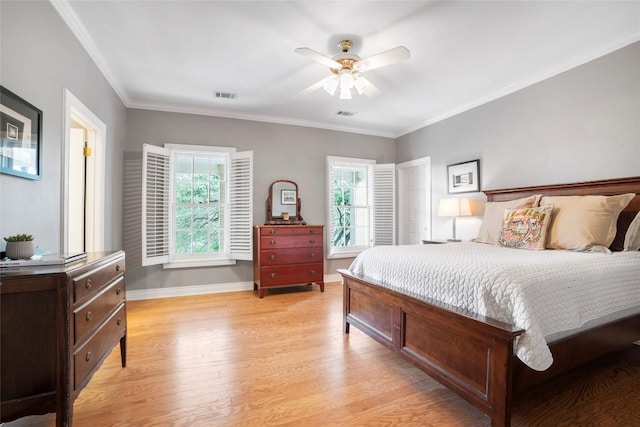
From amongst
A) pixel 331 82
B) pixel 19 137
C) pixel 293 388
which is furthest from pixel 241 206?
pixel 293 388

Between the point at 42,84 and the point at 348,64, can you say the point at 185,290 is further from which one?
the point at 348,64

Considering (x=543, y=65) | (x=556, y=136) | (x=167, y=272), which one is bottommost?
(x=167, y=272)

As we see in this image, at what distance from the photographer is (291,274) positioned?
168 inches

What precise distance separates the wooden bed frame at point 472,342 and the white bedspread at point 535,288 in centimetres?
7

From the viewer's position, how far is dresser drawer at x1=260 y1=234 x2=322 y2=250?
415 centimetres

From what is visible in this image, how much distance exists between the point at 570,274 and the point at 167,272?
14.2 feet

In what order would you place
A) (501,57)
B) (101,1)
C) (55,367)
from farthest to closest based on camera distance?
(501,57) → (101,1) → (55,367)

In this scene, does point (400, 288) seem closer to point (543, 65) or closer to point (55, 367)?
point (55, 367)

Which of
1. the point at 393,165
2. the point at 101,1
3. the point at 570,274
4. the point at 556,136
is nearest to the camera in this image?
the point at 570,274

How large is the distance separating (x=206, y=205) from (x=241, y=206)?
19.8 inches

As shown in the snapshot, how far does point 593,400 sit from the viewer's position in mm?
1764

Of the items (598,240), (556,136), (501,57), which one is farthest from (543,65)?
(598,240)

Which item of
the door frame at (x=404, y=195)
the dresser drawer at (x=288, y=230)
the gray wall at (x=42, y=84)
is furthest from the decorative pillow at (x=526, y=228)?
the gray wall at (x=42, y=84)

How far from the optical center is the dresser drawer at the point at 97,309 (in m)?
1.39
